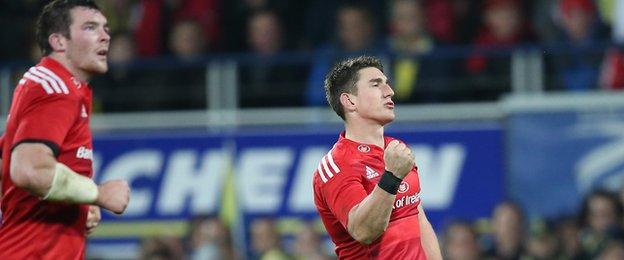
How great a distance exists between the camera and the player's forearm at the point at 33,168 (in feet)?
20.5

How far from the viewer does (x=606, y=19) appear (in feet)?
40.3

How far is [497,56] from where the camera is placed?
12.0m

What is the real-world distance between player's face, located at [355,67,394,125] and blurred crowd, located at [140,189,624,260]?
183 inches

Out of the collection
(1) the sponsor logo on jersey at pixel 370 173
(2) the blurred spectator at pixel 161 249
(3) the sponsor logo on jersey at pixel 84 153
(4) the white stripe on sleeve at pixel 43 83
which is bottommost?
(2) the blurred spectator at pixel 161 249

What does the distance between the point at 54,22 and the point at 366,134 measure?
160cm

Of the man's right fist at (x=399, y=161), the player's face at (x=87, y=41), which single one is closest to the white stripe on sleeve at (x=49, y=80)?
the player's face at (x=87, y=41)

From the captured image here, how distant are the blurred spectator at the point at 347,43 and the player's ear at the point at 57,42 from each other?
5.77 meters

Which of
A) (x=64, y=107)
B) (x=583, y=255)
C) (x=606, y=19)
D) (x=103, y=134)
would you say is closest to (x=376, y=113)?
(x=64, y=107)

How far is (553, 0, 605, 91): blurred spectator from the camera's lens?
11758 millimetres

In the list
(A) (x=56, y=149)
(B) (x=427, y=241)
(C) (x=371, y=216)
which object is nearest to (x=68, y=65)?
(A) (x=56, y=149)

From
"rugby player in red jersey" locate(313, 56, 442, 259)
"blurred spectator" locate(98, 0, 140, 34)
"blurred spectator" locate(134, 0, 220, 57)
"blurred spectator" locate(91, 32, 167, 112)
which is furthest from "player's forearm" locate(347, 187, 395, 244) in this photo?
"blurred spectator" locate(98, 0, 140, 34)

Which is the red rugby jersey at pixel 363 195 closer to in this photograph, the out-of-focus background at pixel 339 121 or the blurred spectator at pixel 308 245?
the out-of-focus background at pixel 339 121

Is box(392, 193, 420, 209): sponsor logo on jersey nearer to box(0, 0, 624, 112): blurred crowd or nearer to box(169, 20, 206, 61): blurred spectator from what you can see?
box(0, 0, 624, 112): blurred crowd

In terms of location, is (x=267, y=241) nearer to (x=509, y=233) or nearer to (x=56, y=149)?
(x=509, y=233)
